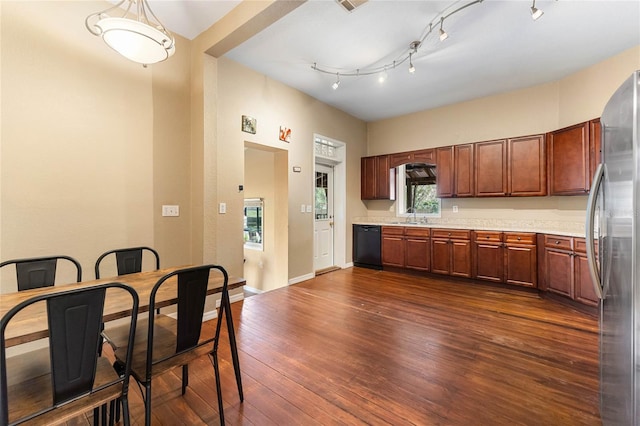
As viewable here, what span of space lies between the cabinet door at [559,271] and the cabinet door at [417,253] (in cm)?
161

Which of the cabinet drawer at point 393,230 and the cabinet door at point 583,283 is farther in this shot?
the cabinet drawer at point 393,230

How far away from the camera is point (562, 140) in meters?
3.72

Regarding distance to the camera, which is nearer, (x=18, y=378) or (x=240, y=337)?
(x=18, y=378)

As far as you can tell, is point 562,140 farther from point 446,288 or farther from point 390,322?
point 390,322

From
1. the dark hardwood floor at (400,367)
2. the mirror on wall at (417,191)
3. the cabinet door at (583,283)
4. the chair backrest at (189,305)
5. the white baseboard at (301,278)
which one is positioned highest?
the mirror on wall at (417,191)

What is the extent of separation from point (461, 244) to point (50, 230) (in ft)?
16.6

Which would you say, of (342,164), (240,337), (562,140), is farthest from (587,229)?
(342,164)

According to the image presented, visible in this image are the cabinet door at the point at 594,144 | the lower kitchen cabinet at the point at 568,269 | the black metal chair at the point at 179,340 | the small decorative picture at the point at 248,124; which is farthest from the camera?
the small decorative picture at the point at 248,124

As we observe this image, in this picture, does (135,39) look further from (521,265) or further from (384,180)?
(521,265)

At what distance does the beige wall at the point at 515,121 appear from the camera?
3490 mm

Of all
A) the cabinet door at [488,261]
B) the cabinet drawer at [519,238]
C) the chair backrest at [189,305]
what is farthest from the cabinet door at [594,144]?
the chair backrest at [189,305]

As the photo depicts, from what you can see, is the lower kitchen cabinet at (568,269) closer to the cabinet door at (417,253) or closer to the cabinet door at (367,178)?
the cabinet door at (417,253)

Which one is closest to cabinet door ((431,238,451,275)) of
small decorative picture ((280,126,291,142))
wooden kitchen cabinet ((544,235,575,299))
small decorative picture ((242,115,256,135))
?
wooden kitchen cabinet ((544,235,575,299))

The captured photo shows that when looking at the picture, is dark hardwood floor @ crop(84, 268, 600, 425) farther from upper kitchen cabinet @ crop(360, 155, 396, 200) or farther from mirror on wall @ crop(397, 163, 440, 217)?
upper kitchen cabinet @ crop(360, 155, 396, 200)
